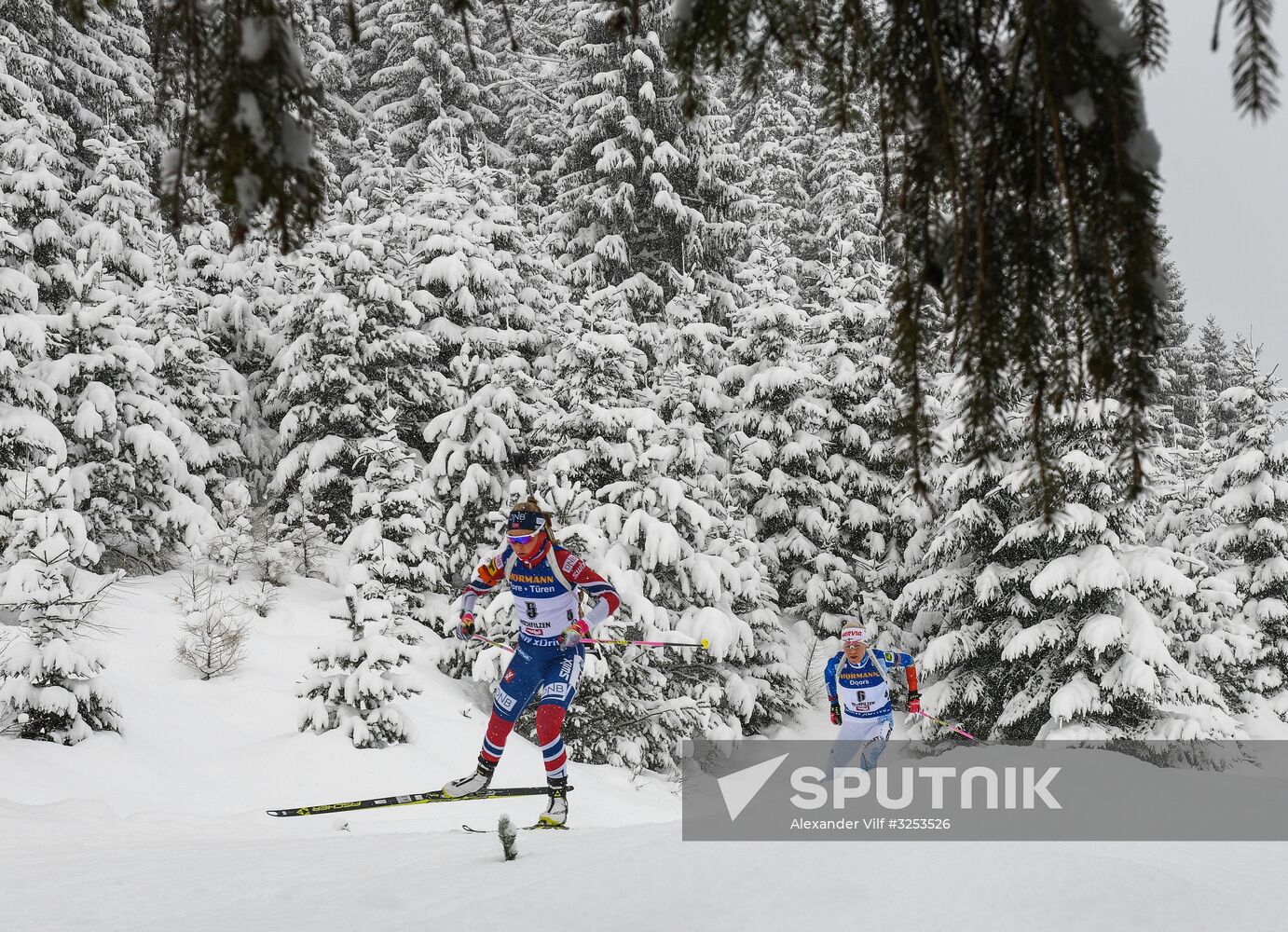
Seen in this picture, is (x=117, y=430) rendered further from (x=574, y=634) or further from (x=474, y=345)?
(x=574, y=634)

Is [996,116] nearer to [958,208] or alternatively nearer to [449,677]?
[958,208]

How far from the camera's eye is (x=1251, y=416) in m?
21.4

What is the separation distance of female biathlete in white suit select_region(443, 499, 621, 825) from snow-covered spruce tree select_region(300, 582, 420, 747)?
12.7ft

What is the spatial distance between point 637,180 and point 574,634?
1951cm

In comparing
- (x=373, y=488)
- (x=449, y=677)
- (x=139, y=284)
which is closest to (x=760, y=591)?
(x=449, y=677)

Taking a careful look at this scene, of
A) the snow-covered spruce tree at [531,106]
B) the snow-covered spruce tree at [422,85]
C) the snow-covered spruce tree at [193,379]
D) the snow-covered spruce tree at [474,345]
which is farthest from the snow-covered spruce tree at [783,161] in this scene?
the snow-covered spruce tree at [193,379]

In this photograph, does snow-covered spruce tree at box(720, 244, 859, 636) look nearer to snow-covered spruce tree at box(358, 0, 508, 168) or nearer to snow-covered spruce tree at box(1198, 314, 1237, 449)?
snow-covered spruce tree at box(358, 0, 508, 168)

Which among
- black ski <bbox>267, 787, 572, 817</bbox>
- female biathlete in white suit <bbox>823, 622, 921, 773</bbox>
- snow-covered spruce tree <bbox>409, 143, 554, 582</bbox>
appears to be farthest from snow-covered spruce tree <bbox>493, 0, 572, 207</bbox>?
black ski <bbox>267, 787, 572, 817</bbox>

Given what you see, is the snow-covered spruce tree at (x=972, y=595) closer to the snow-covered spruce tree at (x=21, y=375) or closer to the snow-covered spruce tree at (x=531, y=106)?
the snow-covered spruce tree at (x=21, y=375)

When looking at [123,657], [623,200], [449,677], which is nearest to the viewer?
[123,657]

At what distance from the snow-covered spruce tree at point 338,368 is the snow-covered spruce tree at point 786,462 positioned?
7.44 m

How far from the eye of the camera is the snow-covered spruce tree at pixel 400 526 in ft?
49.0

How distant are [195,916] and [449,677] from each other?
432 inches

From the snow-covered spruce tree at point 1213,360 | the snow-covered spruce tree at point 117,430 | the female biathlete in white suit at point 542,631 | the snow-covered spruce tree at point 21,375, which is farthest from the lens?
the snow-covered spruce tree at point 1213,360
